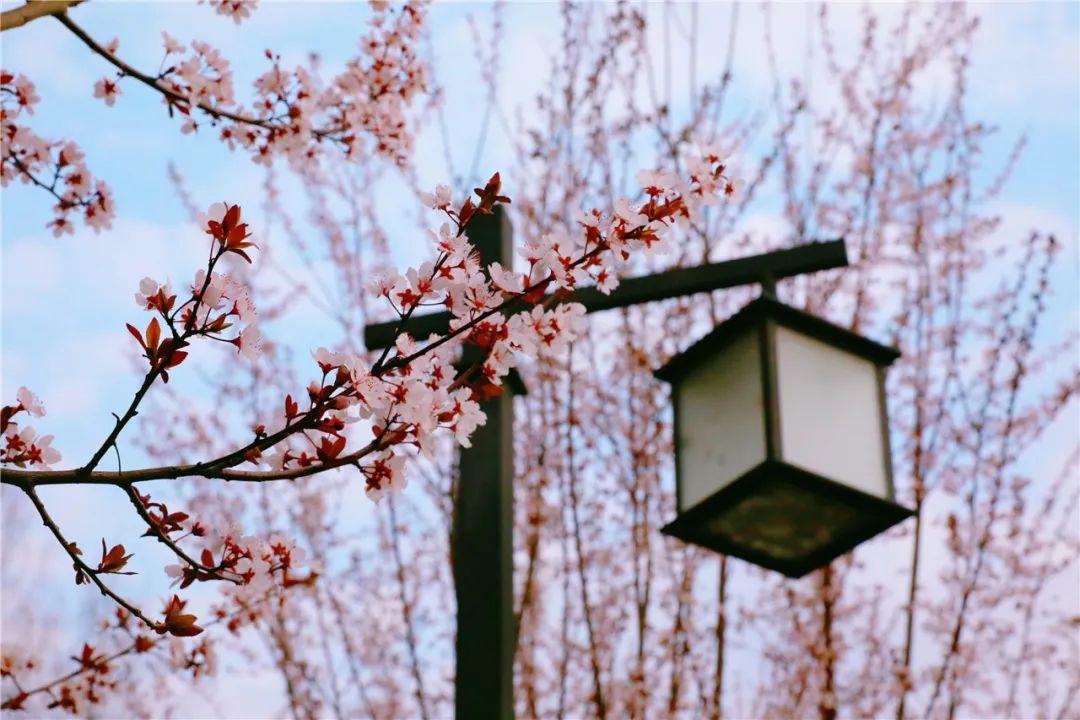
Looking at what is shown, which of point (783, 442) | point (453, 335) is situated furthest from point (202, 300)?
point (783, 442)

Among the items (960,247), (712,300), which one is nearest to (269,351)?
(712,300)

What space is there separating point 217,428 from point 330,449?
5297 mm

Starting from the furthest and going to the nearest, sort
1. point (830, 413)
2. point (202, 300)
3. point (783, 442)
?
point (830, 413) < point (783, 442) < point (202, 300)

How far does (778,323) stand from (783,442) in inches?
11.6

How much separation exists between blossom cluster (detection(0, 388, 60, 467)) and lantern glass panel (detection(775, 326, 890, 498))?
4.50 ft

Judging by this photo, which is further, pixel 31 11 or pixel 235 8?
pixel 235 8

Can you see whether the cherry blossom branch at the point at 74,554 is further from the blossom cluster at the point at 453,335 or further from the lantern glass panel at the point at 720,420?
the lantern glass panel at the point at 720,420

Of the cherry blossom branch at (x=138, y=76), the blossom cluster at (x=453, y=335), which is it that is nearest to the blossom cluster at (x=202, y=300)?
the blossom cluster at (x=453, y=335)

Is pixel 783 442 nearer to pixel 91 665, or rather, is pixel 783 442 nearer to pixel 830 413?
pixel 830 413

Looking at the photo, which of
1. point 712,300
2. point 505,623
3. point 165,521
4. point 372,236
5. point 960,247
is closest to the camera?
point 165,521

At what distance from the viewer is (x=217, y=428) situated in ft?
21.6

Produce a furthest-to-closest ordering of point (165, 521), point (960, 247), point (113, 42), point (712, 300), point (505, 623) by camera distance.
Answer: point (960, 247), point (712, 300), point (113, 42), point (505, 623), point (165, 521)

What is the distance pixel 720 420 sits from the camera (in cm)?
252

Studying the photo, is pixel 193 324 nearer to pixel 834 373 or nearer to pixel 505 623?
pixel 505 623
